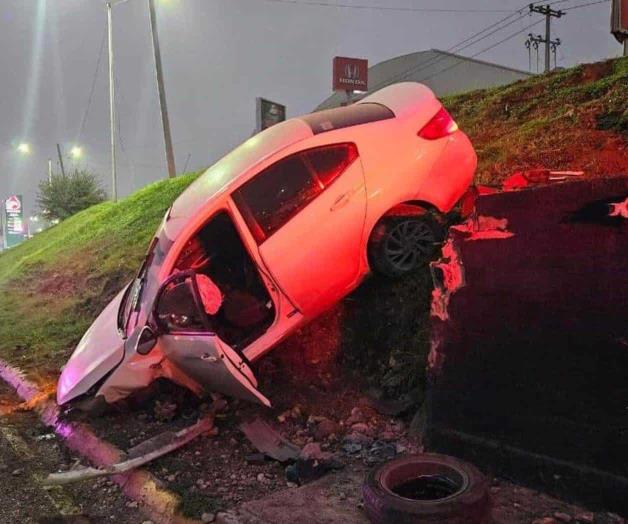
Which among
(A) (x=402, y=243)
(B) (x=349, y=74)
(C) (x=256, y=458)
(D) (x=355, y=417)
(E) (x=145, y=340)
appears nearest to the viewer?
(C) (x=256, y=458)

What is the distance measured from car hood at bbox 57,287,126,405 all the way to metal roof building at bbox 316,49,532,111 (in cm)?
2908

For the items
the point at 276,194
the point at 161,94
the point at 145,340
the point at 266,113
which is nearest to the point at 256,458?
the point at 145,340

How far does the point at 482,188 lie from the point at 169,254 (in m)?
2.61

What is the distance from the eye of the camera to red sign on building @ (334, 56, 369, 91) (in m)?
15.7

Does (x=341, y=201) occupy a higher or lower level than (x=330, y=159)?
lower

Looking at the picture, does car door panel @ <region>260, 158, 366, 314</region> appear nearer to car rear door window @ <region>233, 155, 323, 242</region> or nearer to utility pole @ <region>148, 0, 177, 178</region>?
car rear door window @ <region>233, 155, 323, 242</region>

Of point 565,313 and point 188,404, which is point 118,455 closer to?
point 188,404

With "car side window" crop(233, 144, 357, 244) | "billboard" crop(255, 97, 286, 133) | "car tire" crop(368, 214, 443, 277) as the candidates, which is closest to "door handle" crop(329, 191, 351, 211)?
"car side window" crop(233, 144, 357, 244)

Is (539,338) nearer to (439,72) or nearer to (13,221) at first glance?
(439,72)

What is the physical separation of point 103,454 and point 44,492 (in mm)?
619

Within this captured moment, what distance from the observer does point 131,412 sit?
566 cm

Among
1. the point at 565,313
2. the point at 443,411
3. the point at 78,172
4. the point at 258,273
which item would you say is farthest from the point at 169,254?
the point at 78,172

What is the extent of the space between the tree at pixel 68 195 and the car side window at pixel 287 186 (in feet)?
81.9

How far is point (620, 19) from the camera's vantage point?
26.2 feet
